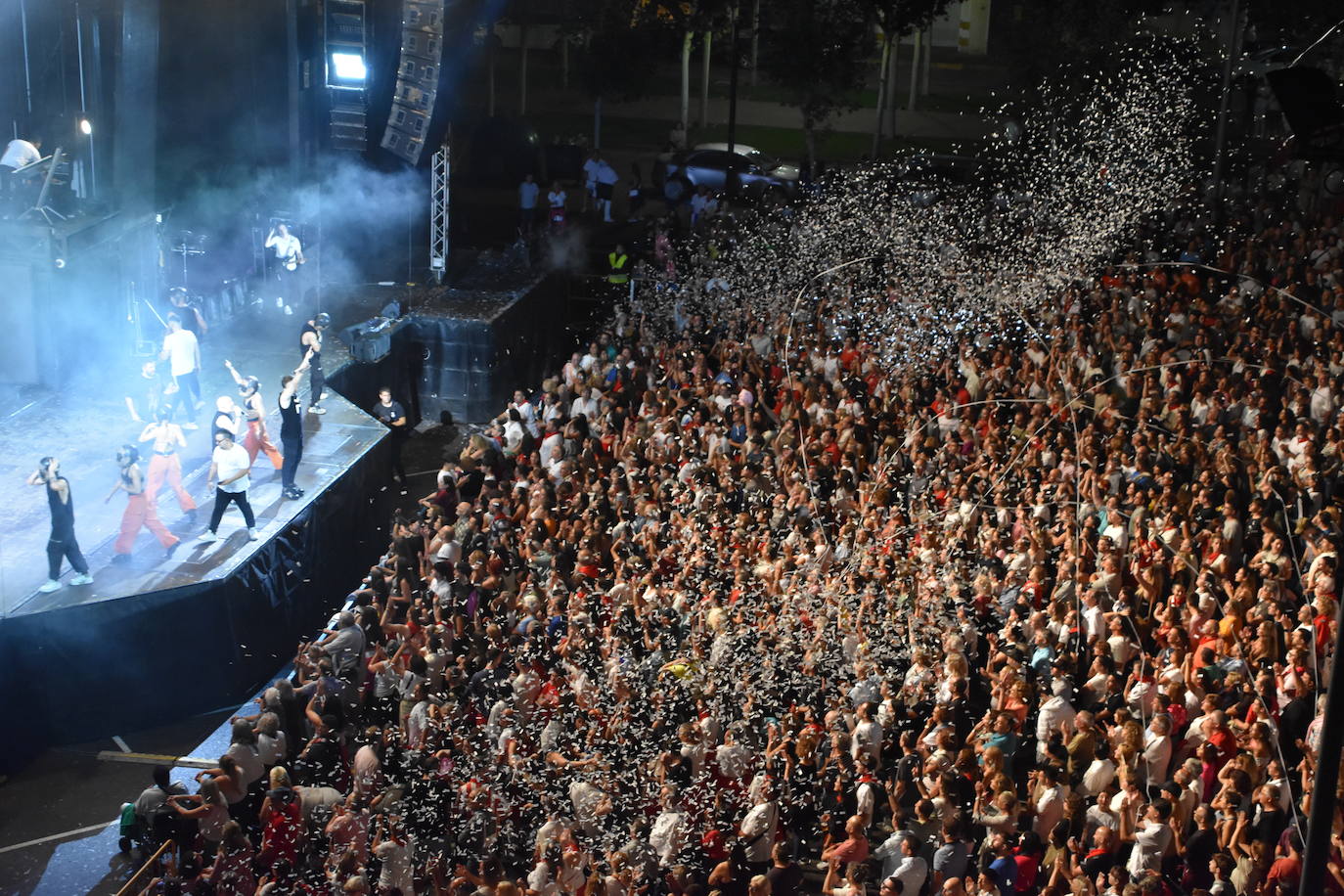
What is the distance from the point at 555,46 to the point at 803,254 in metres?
19.6

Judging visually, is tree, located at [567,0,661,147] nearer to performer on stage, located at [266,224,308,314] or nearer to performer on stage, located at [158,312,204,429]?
performer on stage, located at [266,224,308,314]

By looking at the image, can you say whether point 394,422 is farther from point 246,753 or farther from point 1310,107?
point 1310,107

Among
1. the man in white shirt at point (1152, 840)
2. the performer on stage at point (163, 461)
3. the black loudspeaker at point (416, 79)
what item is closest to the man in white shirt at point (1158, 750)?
the man in white shirt at point (1152, 840)

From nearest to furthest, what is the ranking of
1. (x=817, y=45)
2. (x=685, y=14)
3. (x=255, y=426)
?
(x=255, y=426), (x=817, y=45), (x=685, y=14)

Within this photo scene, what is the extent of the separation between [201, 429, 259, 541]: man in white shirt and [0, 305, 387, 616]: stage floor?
0.33 metres

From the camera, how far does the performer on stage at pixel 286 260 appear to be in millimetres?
19328

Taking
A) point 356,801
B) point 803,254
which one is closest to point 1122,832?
point 356,801

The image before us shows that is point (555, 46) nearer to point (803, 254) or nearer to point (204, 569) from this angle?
point (803, 254)

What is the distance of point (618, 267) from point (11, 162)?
8152 mm

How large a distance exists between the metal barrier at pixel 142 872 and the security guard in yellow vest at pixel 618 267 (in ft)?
41.4

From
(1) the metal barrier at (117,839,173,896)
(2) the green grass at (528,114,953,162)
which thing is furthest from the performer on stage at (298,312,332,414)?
(2) the green grass at (528,114,953,162)

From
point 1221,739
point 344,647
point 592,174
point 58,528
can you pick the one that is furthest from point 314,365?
point 1221,739

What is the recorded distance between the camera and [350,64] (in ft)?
64.0

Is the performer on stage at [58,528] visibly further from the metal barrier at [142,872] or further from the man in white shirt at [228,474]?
the metal barrier at [142,872]
